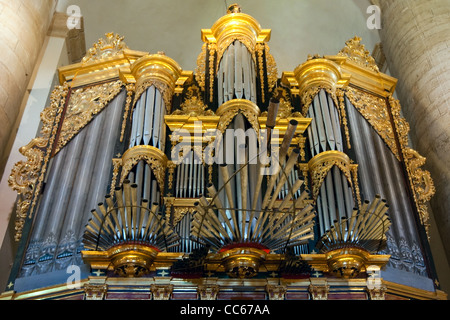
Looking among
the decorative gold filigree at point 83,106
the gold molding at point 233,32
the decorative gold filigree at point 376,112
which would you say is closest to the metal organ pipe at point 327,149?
the decorative gold filigree at point 376,112

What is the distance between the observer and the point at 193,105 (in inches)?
410

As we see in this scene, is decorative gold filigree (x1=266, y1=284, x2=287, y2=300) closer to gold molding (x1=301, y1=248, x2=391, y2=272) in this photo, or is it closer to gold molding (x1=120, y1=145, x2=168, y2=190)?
gold molding (x1=301, y1=248, x2=391, y2=272)

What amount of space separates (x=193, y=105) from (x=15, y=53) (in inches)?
133

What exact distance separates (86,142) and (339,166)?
3.95m

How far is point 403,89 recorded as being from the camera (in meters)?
12.0

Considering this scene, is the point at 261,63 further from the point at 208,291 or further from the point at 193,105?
the point at 208,291

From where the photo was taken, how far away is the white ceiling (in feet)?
49.7

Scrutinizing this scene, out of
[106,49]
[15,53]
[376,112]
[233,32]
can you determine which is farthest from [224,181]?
[15,53]

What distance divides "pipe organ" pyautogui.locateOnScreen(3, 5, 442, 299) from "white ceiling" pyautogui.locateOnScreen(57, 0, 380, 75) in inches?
138

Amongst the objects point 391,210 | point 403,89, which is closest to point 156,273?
point 391,210

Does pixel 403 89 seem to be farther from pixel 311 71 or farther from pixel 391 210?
pixel 391 210

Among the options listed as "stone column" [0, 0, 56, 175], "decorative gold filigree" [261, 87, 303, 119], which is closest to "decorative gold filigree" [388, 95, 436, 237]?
"decorative gold filigree" [261, 87, 303, 119]
